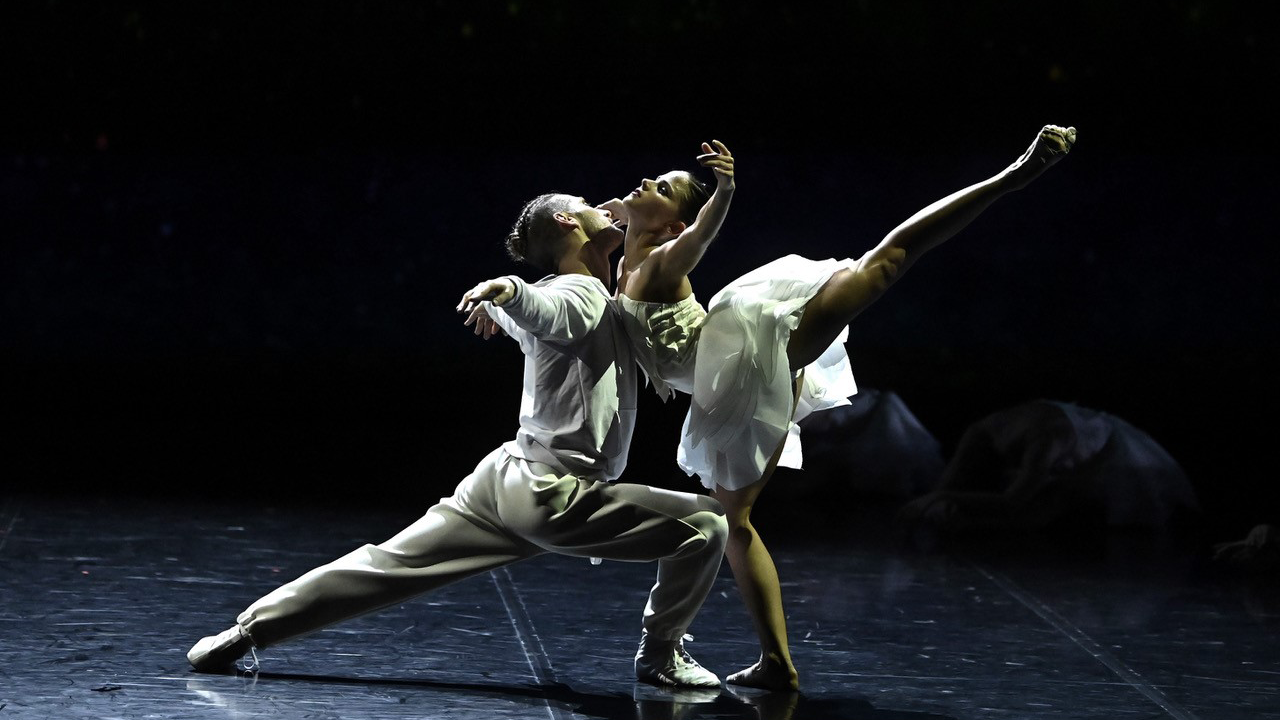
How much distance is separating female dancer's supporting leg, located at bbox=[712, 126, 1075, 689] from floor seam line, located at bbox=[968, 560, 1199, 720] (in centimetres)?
71

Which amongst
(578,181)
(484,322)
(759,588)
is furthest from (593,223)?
(578,181)

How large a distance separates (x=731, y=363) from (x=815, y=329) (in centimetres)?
20

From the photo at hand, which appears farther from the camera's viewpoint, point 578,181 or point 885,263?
point 578,181

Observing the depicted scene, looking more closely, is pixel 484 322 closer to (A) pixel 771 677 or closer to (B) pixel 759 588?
(B) pixel 759 588

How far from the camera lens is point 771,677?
9.48 feet

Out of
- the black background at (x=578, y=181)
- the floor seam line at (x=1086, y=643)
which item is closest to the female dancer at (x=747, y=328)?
Answer: the floor seam line at (x=1086, y=643)

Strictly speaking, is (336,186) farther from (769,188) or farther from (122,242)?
(769,188)

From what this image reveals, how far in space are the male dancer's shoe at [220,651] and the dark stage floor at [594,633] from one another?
0.10 ft

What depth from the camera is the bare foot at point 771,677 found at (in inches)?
114

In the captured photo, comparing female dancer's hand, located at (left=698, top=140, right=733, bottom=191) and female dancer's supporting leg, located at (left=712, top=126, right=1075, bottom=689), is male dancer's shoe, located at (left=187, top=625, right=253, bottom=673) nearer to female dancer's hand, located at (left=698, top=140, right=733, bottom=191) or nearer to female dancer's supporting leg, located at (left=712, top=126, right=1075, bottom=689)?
female dancer's supporting leg, located at (left=712, top=126, right=1075, bottom=689)

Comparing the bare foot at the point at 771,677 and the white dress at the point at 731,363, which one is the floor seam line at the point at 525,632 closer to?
the bare foot at the point at 771,677

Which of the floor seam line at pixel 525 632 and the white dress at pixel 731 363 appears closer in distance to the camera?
the white dress at pixel 731 363

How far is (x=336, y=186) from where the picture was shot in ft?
25.8

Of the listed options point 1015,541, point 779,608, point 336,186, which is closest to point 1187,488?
point 1015,541
